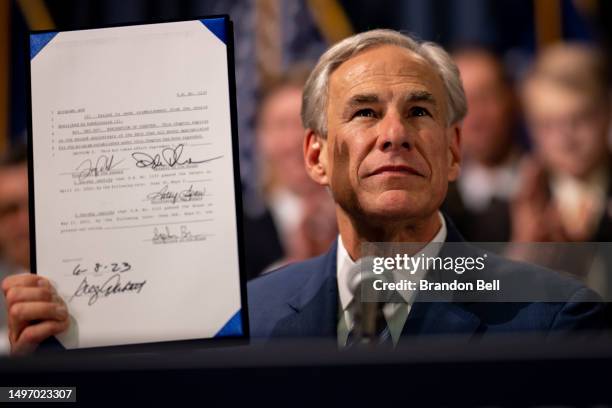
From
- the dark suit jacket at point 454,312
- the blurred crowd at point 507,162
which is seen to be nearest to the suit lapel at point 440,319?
the dark suit jacket at point 454,312

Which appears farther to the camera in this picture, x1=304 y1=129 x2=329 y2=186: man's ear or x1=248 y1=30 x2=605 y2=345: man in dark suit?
x1=304 y1=129 x2=329 y2=186: man's ear

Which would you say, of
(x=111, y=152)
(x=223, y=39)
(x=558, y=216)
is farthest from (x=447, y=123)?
(x=558, y=216)

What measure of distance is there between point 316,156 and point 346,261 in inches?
9.8

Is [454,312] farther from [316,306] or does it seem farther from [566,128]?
[566,128]

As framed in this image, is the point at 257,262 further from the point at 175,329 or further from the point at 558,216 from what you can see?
the point at 175,329

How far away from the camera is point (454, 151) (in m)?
2.20

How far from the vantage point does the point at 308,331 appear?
2113 millimetres
